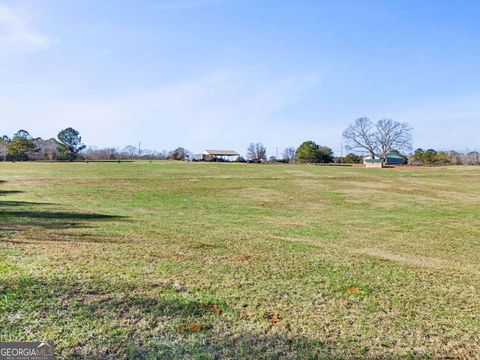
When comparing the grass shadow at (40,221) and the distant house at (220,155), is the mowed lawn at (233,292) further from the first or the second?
the distant house at (220,155)

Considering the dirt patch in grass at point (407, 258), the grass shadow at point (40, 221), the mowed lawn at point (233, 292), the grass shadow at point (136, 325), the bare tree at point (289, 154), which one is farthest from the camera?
the bare tree at point (289, 154)

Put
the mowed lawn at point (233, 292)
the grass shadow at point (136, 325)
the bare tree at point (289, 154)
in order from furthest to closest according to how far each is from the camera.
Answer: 1. the bare tree at point (289, 154)
2. the mowed lawn at point (233, 292)
3. the grass shadow at point (136, 325)

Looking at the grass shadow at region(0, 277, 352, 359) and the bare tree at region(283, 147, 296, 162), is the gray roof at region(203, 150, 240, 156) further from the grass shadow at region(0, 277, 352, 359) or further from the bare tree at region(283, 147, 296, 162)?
the grass shadow at region(0, 277, 352, 359)

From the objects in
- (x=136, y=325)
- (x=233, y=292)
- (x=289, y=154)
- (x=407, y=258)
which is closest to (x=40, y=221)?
(x=233, y=292)

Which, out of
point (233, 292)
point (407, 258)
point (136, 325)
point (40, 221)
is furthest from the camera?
point (40, 221)

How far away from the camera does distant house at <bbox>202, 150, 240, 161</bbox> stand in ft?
282

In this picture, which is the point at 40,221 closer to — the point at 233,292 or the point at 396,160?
the point at 233,292

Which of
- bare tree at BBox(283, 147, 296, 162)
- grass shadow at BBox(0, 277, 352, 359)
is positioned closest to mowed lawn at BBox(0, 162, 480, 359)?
grass shadow at BBox(0, 277, 352, 359)

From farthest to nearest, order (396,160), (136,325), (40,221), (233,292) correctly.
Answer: (396,160), (40,221), (233,292), (136,325)

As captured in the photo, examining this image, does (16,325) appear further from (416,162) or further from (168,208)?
(416,162)

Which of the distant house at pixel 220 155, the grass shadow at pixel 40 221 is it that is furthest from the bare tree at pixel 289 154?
the grass shadow at pixel 40 221

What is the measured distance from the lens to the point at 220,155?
292 feet

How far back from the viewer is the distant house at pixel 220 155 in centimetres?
8600

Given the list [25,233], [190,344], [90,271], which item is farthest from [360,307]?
[25,233]
